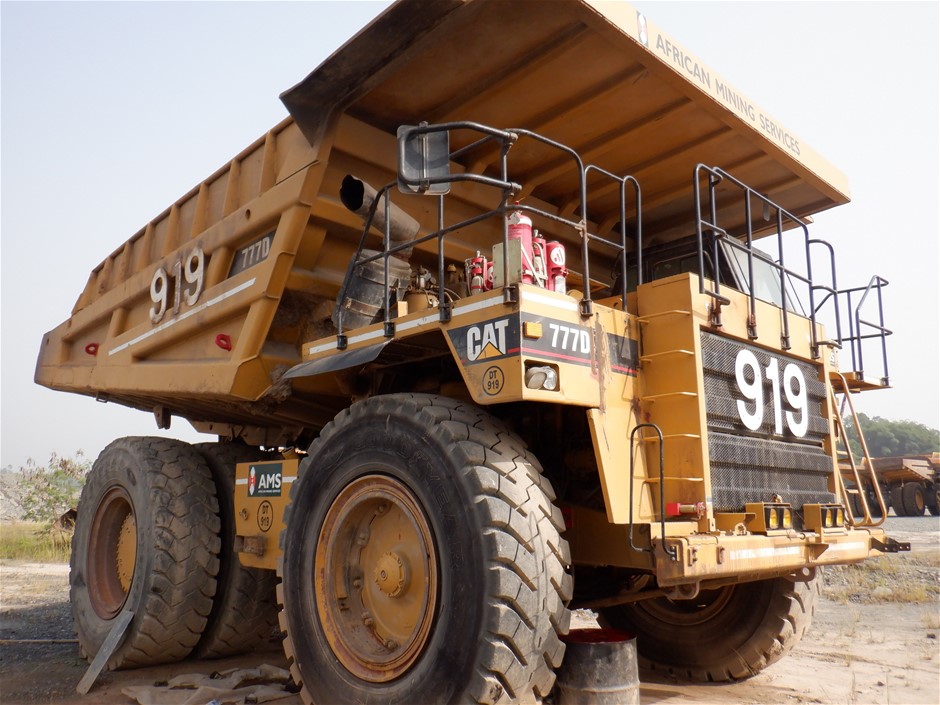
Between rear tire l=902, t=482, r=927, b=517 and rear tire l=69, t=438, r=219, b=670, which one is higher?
rear tire l=902, t=482, r=927, b=517

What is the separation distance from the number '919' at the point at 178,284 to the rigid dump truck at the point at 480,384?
0.04m

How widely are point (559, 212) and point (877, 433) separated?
5776cm

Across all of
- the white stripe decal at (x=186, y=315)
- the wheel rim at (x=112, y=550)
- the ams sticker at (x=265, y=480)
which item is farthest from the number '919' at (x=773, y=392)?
the wheel rim at (x=112, y=550)

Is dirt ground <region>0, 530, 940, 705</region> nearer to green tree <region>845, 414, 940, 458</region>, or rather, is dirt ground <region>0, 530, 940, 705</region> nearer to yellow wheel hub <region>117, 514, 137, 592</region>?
yellow wheel hub <region>117, 514, 137, 592</region>

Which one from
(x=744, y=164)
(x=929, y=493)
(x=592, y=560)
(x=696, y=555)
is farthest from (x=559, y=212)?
(x=929, y=493)

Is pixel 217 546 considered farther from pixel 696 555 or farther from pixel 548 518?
pixel 696 555

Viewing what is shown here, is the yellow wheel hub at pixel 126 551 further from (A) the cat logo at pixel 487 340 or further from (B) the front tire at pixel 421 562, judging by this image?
(A) the cat logo at pixel 487 340

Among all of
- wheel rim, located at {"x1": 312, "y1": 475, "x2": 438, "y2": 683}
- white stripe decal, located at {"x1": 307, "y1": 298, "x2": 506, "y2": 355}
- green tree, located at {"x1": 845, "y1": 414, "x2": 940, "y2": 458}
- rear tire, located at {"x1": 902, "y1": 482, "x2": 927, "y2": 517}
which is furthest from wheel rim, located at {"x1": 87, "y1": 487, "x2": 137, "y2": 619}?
green tree, located at {"x1": 845, "y1": 414, "x2": 940, "y2": 458}

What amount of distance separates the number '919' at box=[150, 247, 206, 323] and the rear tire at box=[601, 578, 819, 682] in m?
4.08

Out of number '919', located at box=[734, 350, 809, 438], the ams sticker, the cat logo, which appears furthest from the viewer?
the ams sticker

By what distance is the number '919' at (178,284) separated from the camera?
6129mm

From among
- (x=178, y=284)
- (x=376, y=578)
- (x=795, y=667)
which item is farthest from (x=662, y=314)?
(x=178, y=284)

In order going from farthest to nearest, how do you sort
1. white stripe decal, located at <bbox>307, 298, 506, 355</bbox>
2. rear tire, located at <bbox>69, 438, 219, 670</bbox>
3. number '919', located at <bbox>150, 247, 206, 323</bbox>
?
number '919', located at <bbox>150, 247, 206, 323</bbox> < rear tire, located at <bbox>69, 438, 219, 670</bbox> < white stripe decal, located at <bbox>307, 298, 506, 355</bbox>

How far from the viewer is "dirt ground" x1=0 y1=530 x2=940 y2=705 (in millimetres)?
4785
